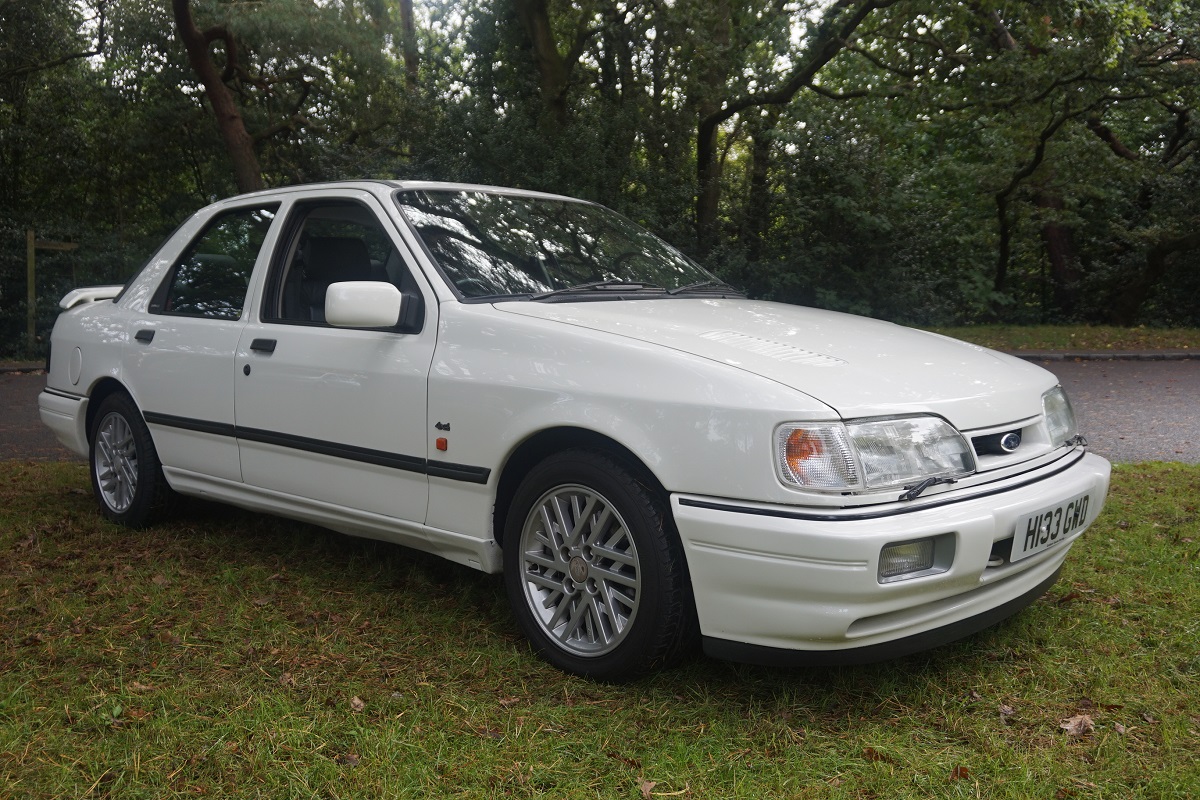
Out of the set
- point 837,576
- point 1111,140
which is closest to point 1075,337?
point 1111,140

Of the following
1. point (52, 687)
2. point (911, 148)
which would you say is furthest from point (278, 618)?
point (911, 148)

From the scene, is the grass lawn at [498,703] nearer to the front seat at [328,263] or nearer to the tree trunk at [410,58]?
the front seat at [328,263]

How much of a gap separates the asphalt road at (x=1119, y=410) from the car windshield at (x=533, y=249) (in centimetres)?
418

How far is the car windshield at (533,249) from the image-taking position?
12.4ft

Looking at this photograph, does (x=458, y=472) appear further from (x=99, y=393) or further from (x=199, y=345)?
(x=99, y=393)

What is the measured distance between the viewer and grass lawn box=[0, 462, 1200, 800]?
2.64m

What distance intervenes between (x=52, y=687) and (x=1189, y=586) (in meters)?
4.12

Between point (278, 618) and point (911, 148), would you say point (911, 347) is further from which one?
point (911, 148)

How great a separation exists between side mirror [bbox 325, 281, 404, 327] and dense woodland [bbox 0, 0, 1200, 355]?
11340 mm

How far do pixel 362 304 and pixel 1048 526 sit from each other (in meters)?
2.29

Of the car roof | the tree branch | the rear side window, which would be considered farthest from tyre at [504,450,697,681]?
the tree branch

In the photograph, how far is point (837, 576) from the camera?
2.64m

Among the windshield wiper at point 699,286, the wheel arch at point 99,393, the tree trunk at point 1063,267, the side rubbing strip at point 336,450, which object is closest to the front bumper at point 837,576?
the side rubbing strip at point 336,450

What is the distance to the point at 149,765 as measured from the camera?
106 inches
